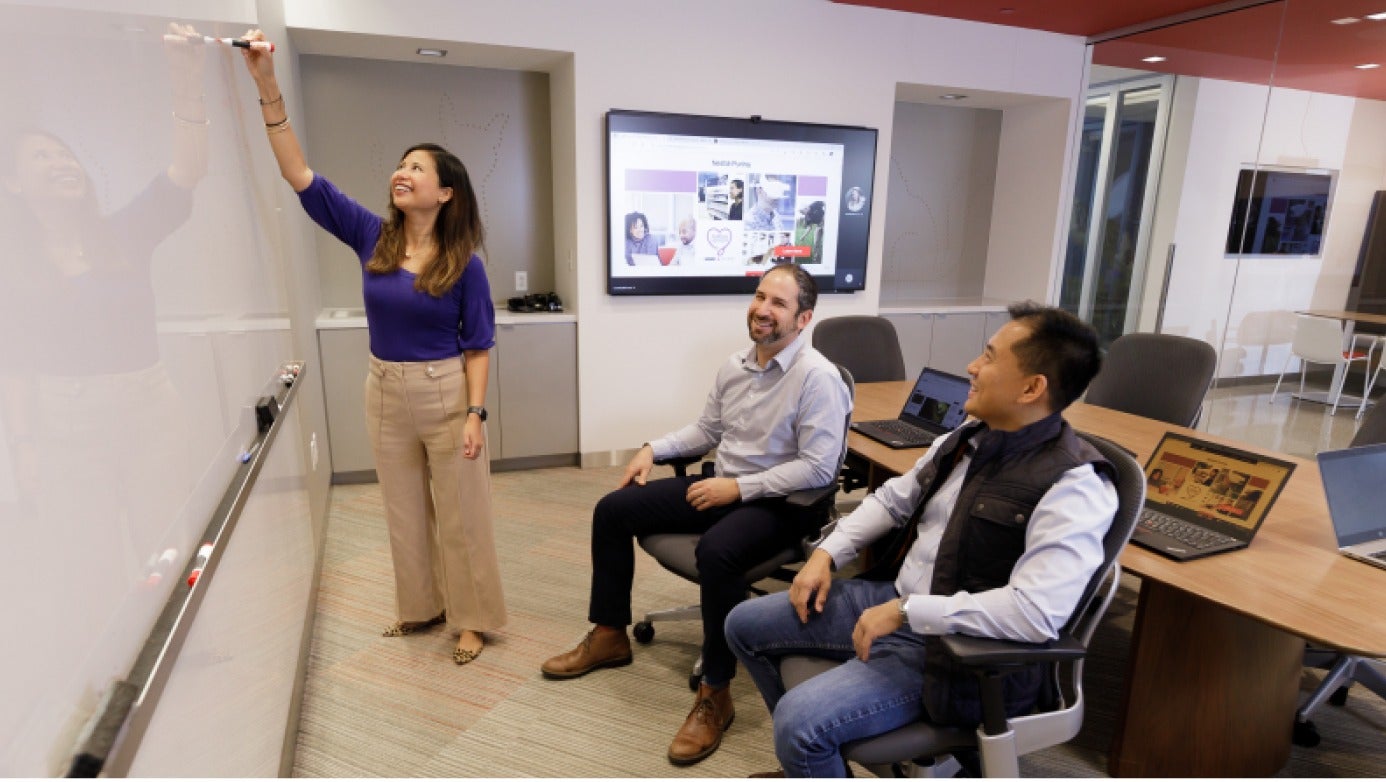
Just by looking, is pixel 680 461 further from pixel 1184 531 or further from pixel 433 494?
pixel 1184 531

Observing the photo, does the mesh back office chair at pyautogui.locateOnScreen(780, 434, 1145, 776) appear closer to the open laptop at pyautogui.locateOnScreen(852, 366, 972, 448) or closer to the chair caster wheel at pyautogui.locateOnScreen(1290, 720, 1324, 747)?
the open laptop at pyautogui.locateOnScreen(852, 366, 972, 448)

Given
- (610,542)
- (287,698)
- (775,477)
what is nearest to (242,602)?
(287,698)

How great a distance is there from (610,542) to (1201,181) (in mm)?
4703

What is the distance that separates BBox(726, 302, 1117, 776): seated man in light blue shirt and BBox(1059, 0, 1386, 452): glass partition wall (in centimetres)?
414

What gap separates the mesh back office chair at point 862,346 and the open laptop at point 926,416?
699 millimetres

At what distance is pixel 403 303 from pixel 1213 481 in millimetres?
2362

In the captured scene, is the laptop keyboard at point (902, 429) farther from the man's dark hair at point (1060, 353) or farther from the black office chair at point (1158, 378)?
the man's dark hair at point (1060, 353)

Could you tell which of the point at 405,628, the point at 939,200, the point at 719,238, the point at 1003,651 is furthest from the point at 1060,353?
the point at 939,200

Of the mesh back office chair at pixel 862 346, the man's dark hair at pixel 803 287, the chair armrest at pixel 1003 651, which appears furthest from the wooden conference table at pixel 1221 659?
the mesh back office chair at pixel 862 346

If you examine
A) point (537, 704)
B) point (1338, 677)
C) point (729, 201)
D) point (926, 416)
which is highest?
point (729, 201)

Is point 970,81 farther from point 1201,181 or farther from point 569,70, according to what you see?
point 569,70

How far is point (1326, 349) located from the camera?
4484 mm

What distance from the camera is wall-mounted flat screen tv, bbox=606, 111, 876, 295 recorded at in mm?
4184

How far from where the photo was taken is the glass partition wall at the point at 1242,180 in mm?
4215
